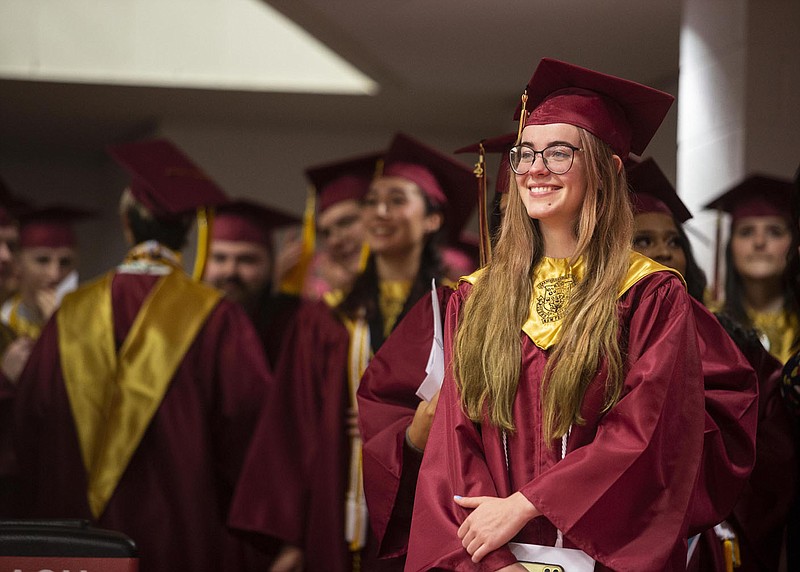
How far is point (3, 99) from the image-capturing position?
348 inches

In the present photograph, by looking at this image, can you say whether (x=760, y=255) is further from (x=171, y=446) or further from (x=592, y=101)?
(x=171, y=446)

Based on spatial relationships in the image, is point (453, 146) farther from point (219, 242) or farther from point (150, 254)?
point (150, 254)

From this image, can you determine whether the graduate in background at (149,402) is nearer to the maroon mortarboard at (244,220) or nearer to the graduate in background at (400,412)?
the graduate in background at (400,412)

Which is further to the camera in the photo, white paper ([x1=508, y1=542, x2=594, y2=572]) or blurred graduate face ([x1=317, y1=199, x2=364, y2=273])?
blurred graduate face ([x1=317, y1=199, x2=364, y2=273])

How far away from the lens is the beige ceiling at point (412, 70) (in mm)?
3879

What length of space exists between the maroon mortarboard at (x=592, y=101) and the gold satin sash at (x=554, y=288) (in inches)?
11.0

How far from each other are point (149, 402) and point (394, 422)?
5.02 feet

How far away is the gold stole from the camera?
164 inches

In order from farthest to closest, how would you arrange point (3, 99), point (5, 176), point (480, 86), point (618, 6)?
point (5, 176)
point (3, 99)
point (480, 86)
point (618, 6)

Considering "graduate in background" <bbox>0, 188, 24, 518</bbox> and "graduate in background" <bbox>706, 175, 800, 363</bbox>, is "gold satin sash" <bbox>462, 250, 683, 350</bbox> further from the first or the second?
"graduate in background" <bbox>0, 188, 24, 518</bbox>

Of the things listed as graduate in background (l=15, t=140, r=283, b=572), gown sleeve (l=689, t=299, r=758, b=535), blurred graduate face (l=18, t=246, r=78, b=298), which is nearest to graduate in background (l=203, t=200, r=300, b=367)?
blurred graduate face (l=18, t=246, r=78, b=298)

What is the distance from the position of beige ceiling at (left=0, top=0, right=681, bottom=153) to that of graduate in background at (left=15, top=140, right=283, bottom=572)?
1.64 m

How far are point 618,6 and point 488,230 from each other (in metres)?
1.50

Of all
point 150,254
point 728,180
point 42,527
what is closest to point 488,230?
point 42,527
